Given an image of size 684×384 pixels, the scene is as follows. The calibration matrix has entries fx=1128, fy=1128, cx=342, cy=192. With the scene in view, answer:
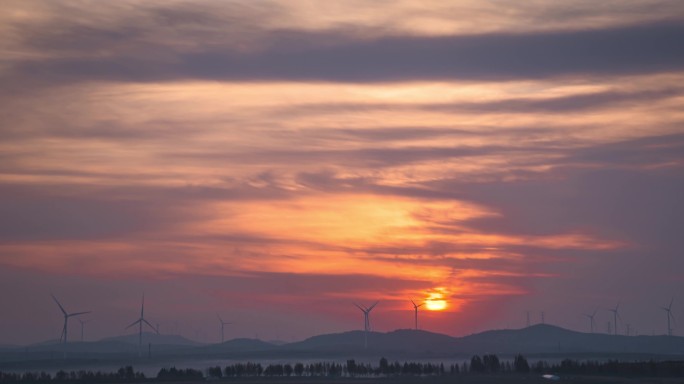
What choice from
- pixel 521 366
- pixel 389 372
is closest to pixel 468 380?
pixel 521 366

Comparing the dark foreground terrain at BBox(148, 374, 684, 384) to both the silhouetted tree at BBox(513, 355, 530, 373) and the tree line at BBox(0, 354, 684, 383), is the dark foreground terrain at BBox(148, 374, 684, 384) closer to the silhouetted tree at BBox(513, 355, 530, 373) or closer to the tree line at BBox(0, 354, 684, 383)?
the tree line at BBox(0, 354, 684, 383)

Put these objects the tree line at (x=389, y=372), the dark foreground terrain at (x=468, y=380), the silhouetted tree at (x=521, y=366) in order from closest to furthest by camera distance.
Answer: the dark foreground terrain at (x=468, y=380), the tree line at (x=389, y=372), the silhouetted tree at (x=521, y=366)

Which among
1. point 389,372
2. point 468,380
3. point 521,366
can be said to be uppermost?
point 521,366

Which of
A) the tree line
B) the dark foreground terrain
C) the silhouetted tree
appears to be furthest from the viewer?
the silhouetted tree

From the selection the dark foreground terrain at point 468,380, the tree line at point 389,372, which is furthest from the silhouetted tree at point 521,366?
the dark foreground terrain at point 468,380

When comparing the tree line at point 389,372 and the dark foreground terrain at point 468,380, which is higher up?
the tree line at point 389,372

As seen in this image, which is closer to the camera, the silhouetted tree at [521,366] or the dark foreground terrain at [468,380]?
the dark foreground terrain at [468,380]

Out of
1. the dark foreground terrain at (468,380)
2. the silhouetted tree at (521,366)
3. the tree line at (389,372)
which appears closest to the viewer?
the dark foreground terrain at (468,380)

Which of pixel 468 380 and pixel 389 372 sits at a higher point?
pixel 389 372

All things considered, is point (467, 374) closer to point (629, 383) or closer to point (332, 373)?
point (332, 373)

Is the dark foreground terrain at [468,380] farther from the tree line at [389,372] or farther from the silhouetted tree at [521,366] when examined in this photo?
the silhouetted tree at [521,366]

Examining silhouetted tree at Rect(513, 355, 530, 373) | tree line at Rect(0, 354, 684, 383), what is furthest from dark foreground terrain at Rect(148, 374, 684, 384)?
silhouetted tree at Rect(513, 355, 530, 373)

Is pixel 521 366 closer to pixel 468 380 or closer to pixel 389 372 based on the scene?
pixel 389 372

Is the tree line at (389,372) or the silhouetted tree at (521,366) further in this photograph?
the silhouetted tree at (521,366)
